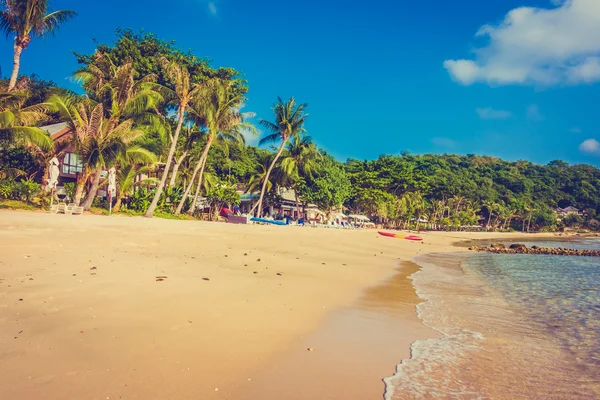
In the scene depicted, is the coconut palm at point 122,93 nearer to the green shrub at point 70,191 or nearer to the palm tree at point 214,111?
the palm tree at point 214,111

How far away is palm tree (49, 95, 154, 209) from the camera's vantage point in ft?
60.1

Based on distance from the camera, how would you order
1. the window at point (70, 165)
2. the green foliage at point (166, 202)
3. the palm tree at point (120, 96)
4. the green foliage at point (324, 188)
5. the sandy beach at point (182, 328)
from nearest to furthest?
the sandy beach at point (182, 328)
the palm tree at point (120, 96)
the green foliage at point (166, 202)
the window at point (70, 165)
the green foliage at point (324, 188)

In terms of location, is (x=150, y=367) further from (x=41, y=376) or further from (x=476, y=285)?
(x=476, y=285)

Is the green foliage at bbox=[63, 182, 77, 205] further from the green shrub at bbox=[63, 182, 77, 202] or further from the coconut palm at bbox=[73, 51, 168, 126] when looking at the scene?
the coconut palm at bbox=[73, 51, 168, 126]

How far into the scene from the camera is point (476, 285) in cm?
891

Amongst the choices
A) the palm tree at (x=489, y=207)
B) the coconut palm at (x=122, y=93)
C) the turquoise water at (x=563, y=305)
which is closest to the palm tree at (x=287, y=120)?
the coconut palm at (x=122, y=93)

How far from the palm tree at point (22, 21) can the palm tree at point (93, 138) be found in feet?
12.7

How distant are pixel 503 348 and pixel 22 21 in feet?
86.8

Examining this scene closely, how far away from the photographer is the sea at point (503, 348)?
3095mm

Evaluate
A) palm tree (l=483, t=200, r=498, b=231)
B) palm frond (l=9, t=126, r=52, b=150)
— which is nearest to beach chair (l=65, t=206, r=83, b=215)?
palm frond (l=9, t=126, r=52, b=150)

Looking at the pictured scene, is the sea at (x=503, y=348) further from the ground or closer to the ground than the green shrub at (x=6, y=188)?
closer to the ground

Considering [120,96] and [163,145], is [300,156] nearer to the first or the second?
[163,145]

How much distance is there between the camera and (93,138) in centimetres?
1834

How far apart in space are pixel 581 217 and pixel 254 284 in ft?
380
